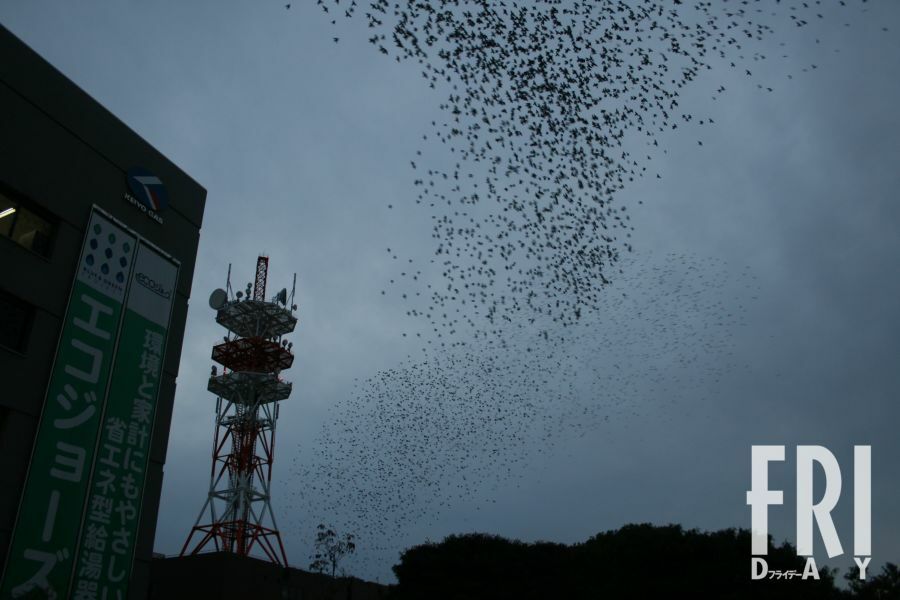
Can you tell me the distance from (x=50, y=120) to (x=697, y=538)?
39829 mm

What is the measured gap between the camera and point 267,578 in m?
47.7

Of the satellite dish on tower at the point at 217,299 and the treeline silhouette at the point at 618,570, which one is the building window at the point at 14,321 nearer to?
the satellite dish on tower at the point at 217,299

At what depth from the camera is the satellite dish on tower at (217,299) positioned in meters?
51.8

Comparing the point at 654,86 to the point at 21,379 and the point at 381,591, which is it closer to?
the point at 21,379

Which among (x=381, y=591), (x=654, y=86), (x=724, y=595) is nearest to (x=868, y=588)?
(x=724, y=595)

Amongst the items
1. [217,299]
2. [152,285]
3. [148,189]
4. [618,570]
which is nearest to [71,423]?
[152,285]

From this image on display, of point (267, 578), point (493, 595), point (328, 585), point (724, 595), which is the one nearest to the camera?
point (724, 595)

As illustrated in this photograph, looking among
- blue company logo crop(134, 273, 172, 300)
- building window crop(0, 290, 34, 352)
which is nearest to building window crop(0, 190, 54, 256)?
building window crop(0, 290, 34, 352)

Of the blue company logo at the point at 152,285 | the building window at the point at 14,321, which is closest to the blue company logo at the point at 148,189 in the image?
the blue company logo at the point at 152,285

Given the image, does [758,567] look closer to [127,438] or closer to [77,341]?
[127,438]

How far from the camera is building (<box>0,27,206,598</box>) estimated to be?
21891 mm

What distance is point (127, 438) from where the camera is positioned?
82.3 feet

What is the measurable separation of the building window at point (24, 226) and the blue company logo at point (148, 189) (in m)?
3.79

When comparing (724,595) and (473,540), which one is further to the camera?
(473,540)
